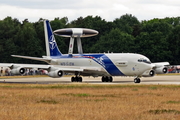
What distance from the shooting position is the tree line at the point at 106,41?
143375mm

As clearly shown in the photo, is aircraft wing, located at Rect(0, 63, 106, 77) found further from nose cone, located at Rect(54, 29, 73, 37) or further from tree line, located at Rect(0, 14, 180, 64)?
tree line, located at Rect(0, 14, 180, 64)

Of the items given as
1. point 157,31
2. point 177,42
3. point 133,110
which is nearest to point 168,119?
point 133,110

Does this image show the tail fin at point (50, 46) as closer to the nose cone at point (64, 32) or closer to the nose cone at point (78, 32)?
the nose cone at point (78, 32)

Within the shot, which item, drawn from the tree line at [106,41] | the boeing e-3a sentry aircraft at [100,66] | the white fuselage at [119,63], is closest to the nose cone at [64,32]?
the boeing e-3a sentry aircraft at [100,66]

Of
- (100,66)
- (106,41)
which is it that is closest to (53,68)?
(100,66)

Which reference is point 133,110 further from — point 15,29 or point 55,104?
point 15,29

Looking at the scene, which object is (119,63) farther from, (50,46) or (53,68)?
(50,46)

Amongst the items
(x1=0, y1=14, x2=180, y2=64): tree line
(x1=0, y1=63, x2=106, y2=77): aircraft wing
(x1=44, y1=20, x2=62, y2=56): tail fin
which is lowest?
(x1=0, y1=63, x2=106, y2=77): aircraft wing

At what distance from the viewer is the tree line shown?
143375mm

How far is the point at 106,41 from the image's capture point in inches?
6083

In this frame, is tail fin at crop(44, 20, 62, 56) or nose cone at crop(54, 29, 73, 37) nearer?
nose cone at crop(54, 29, 73, 37)

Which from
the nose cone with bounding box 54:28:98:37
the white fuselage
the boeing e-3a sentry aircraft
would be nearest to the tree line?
the nose cone with bounding box 54:28:98:37

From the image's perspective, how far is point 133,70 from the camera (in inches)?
2645

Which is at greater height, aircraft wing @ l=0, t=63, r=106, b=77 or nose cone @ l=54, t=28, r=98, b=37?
nose cone @ l=54, t=28, r=98, b=37
